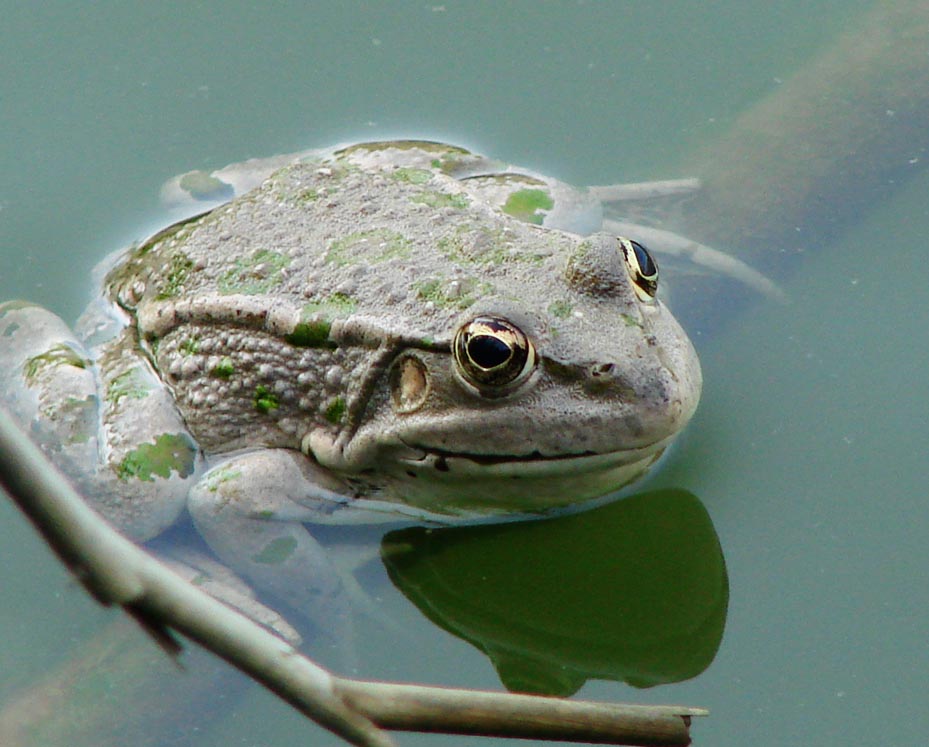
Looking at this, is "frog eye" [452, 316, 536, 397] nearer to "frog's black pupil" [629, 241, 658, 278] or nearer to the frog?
the frog

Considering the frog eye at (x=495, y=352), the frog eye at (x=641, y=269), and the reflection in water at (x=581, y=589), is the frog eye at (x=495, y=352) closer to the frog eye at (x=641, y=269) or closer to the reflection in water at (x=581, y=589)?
the frog eye at (x=641, y=269)

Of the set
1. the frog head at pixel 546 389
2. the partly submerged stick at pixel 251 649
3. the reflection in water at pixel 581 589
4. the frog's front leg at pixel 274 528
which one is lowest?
the reflection in water at pixel 581 589

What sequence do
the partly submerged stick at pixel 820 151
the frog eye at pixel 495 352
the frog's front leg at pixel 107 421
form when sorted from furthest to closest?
the partly submerged stick at pixel 820 151, the frog's front leg at pixel 107 421, the frog eye at pixel 495 352

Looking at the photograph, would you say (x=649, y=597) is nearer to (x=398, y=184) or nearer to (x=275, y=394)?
(x=275, y=394)

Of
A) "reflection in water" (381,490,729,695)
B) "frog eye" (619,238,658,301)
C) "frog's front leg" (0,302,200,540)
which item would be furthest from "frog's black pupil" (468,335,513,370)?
"frog's front leg" (0,302,200,540)

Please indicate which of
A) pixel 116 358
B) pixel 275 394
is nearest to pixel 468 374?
pixel 275 394

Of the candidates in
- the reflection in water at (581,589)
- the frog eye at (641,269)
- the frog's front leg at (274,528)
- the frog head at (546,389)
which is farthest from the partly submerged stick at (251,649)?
the frog's front leg at (274,528)
